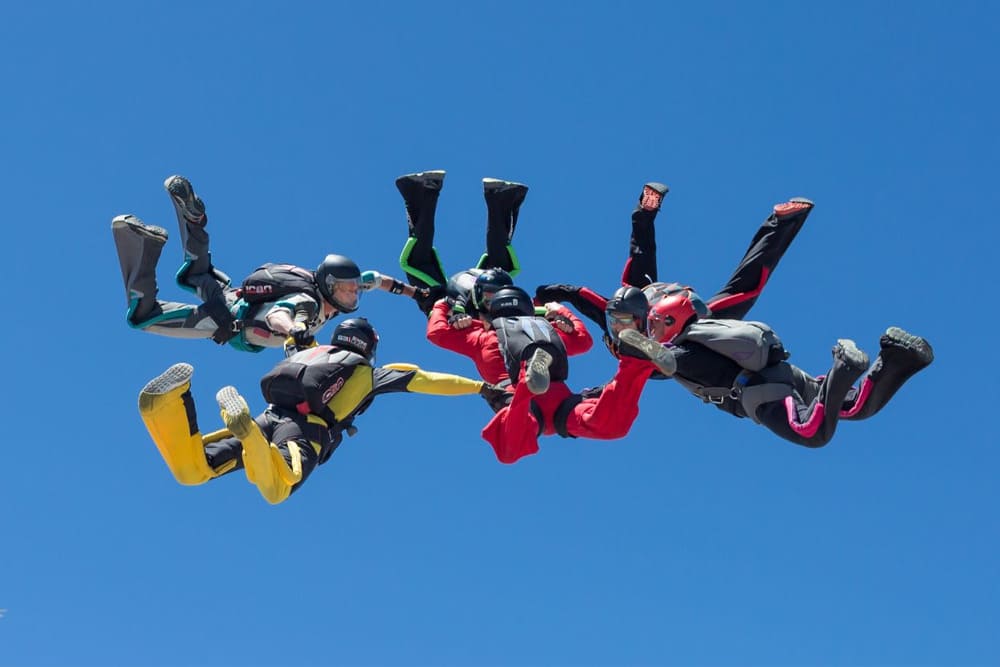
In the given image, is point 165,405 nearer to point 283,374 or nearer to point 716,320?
point 283,374

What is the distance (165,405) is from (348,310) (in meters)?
3.10

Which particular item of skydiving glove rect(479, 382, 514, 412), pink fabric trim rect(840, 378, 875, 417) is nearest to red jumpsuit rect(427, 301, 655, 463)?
skydiving glove rect(479, 382, 514, 412)

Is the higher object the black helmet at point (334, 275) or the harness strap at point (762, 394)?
the black helmet at point (334, 275)

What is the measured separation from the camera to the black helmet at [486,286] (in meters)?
14.5

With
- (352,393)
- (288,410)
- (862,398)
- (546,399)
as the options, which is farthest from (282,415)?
(862,398)

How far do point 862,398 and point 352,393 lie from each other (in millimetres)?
4328

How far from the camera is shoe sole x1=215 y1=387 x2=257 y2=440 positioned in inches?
440

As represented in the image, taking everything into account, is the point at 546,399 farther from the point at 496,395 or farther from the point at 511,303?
the point at 511,303

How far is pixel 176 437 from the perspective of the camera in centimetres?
1182

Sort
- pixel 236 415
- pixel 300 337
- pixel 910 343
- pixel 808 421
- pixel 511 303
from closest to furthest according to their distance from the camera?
1. pixel 236 415
2. pixel 910 343
3. pixel 808 421
4. pixel 300 337
5. pixel 511 303

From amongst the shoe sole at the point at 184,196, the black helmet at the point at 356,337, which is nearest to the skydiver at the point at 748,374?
the black helmet at the point at 356,337

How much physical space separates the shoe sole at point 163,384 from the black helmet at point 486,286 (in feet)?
12.1

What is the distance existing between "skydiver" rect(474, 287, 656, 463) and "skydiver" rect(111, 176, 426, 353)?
1672mm

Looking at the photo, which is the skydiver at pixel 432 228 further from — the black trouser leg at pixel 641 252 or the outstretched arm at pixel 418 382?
the outstretched arm at pixel 418 382
